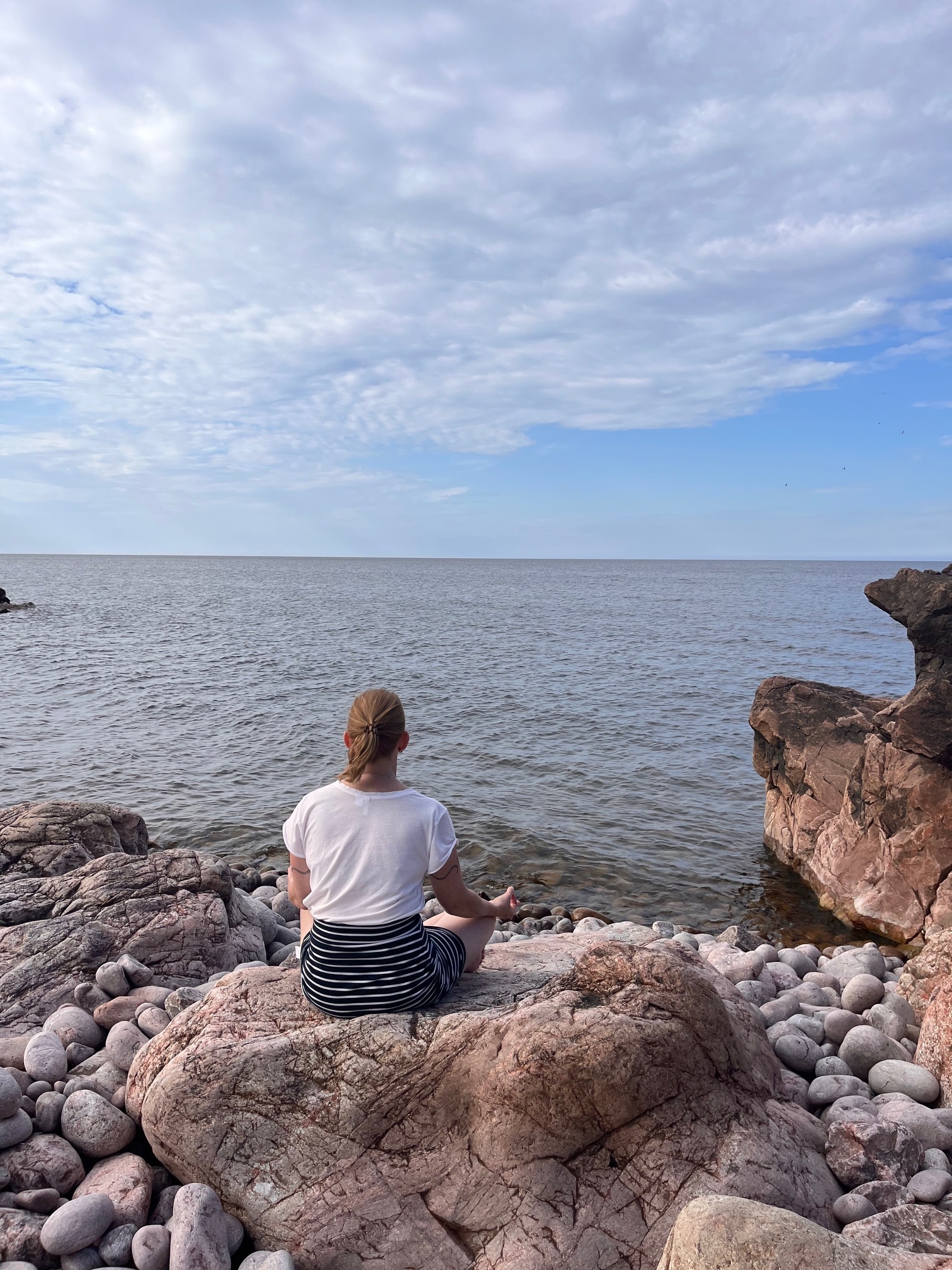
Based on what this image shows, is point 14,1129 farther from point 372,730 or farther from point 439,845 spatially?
point 372,730

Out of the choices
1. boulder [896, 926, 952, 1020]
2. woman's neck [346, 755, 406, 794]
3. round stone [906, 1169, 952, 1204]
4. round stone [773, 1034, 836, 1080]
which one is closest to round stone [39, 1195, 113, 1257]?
woman's neck [346, 755, 406, 794]

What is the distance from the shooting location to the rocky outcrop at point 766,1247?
3188mm

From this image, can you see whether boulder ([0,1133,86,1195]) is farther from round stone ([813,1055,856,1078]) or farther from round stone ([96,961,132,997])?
round stone ([813,1055,856,1078])

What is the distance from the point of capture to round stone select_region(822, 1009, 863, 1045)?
6.49 metres

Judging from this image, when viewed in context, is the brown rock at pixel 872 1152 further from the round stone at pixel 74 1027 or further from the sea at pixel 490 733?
the sea at pixel 490 733

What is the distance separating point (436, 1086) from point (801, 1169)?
2019 millimetres

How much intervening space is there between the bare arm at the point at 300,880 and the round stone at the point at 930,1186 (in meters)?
3.72

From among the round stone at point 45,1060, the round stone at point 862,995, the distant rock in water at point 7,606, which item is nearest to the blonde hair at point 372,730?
the round stone at point 45,1060

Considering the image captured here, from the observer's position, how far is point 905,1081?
5750 mm

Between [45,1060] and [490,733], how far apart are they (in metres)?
17.7

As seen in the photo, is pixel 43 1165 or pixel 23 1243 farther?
pixel 43 1165

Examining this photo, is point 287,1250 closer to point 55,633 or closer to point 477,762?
point 477,762

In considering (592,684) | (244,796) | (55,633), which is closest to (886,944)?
(244,796)

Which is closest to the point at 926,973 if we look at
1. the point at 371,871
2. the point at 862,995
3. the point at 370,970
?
the point at 862,995
